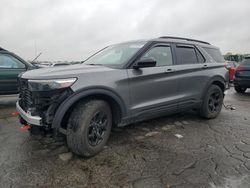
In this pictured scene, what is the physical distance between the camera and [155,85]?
13.7 ft

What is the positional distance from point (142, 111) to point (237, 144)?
170 cm

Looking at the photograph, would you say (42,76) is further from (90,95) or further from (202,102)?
(202,102)

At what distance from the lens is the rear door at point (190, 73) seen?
15.5 feet

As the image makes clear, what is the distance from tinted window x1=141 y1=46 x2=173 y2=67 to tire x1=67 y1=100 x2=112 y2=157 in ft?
4.17

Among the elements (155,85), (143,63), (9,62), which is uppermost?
A: (9,62)

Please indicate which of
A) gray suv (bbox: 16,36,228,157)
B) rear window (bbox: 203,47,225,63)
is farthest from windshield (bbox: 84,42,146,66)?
rear window (bbox: 203,47,225,63)

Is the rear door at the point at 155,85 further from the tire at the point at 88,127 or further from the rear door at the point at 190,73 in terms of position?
the tire at the point at 88,127

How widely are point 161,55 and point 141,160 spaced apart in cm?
202

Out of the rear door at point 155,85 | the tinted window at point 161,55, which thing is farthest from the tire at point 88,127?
the tinted window at point 161,55

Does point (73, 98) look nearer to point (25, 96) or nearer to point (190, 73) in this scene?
point (25, 96)

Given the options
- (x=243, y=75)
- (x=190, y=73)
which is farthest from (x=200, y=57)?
(x=243, y=75)

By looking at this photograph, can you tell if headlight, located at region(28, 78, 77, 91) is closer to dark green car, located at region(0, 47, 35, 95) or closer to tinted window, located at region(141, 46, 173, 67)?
tinted window, located at region(141, 46, 173, 67)

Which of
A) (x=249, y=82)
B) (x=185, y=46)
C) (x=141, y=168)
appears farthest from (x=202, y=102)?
(x=249, y=82)

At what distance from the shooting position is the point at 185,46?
5.00 metres
